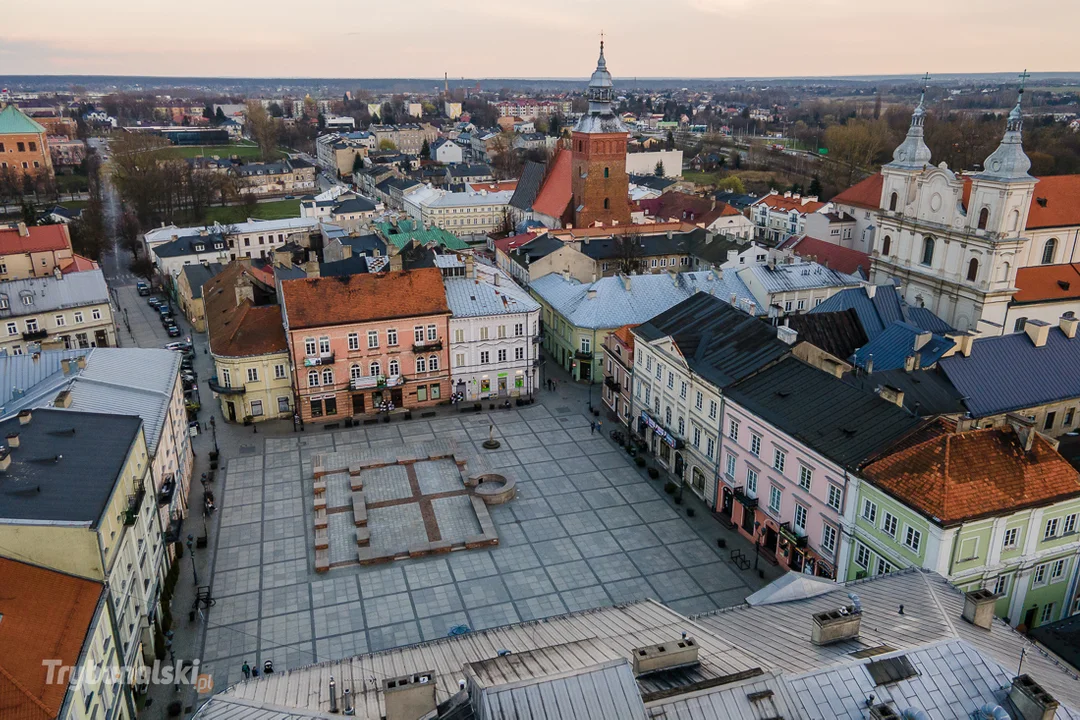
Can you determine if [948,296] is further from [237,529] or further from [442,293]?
[237,529]

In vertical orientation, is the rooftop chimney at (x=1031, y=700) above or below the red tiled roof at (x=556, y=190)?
below

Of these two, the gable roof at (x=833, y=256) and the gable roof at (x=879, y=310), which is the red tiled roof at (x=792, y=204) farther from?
the gable roof at (x=879, y=310)

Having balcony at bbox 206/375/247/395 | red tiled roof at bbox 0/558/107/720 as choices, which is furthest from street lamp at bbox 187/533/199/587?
balcony at bbox 206/375/247/395

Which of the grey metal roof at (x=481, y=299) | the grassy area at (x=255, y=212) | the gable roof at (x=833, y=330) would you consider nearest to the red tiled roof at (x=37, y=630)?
the grey metal roof at (x=481, y=299)

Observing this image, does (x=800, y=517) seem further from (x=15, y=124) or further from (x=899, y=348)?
(x=15, y=124)

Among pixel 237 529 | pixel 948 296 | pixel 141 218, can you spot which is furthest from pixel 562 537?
pixel 141 218

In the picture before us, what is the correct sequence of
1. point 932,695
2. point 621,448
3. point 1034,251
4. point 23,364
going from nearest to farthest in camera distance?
1. point 932,695
2. point 23,364
3. point 621,448
4. point 1034,251
